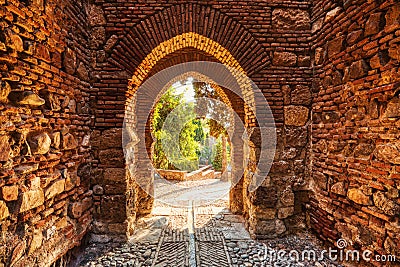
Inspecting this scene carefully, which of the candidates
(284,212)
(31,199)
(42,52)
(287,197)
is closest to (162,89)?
(42,52)

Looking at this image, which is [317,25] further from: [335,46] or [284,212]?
[284,212]

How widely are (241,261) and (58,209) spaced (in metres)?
2.35

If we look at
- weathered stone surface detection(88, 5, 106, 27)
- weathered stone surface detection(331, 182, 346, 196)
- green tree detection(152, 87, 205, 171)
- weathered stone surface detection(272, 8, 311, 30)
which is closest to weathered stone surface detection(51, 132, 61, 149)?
weathered stone surface detection(88, 5, 106, 27)

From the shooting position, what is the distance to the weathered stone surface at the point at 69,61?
→ 2.87 m

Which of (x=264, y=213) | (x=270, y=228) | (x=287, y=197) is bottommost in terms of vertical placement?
(x=270, y=228)

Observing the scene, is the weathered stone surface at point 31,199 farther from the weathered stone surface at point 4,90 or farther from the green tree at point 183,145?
the green tree at point 183,145

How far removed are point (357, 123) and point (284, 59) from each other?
144 cm

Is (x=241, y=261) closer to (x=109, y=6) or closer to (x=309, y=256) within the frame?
(x=309, y=256)

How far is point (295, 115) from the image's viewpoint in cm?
363

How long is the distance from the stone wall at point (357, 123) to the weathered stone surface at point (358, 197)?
0.01 meters

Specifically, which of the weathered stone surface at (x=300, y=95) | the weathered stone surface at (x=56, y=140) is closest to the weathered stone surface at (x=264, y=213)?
the weathered stone surface at (x=300, y=95)

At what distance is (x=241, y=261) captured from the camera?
3.11 m

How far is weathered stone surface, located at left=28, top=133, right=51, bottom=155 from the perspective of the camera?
2.27m

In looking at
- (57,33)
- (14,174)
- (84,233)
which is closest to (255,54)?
(57,33)
